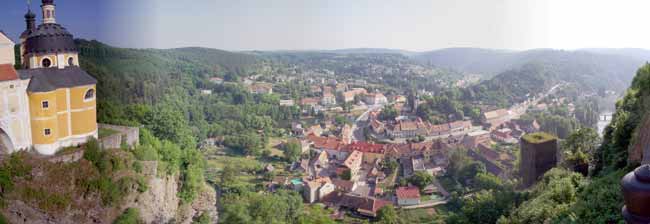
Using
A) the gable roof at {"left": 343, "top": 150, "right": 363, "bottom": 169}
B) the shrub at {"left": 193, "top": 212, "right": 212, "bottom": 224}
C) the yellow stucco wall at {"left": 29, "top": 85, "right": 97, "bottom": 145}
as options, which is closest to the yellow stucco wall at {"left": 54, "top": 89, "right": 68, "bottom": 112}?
the yellow stucco wall at {"left": 29, "top": 85, "right": 97, "bottom": 145}

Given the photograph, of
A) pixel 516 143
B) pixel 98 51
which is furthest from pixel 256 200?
pixel 516 143

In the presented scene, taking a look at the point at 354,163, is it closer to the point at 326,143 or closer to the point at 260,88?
the point at 326,143

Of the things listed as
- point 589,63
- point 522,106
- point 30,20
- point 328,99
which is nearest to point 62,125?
point 30,20

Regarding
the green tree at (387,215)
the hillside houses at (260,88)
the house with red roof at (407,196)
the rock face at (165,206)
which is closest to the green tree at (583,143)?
the green tree at (387,215)

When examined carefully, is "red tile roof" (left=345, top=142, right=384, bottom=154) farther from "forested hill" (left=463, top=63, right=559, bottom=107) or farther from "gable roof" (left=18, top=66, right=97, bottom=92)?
"forested hill" (left=463, top=63, right=559, bottom=107)

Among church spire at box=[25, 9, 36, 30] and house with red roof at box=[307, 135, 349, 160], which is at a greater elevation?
church spire at box=[25, 9, 36, 30]

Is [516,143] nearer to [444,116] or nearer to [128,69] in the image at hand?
[444,116]

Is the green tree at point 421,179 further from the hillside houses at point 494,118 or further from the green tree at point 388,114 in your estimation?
the green tree at point 388,114
